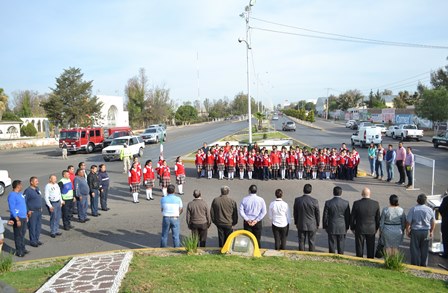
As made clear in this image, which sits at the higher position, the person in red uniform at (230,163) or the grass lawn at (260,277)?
the person in red uniform at (230,163)

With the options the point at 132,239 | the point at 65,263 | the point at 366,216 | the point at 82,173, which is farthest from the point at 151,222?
the point at 366,216

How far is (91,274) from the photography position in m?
6.38

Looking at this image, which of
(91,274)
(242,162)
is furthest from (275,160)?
(91,274)

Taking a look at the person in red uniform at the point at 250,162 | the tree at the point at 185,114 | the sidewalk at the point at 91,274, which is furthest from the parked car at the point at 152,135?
the tree at the point at 185,114

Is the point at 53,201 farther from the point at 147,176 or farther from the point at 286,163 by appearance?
the point at 286,163

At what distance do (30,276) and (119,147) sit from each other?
18.7 metres

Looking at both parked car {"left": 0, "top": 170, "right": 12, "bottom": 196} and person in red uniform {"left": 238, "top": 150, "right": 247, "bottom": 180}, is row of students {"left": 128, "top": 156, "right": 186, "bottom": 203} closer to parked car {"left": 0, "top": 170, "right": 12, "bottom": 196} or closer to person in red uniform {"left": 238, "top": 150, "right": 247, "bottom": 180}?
person in red uniform {"left": 238, "top": 150, "right": 247, "bottom": 180}

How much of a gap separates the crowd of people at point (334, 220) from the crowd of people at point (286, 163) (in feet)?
27.9

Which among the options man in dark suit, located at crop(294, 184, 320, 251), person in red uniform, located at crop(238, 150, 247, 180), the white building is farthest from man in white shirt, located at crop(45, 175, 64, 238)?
the white building

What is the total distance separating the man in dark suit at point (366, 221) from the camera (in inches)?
294

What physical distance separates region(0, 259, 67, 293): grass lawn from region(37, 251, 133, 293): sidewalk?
214mm

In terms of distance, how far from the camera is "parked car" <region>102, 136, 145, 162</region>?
24.9m

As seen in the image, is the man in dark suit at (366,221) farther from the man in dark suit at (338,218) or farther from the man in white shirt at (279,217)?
the man in white shirt at (279,217)

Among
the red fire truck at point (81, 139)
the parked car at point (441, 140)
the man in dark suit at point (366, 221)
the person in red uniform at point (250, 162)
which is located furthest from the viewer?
the red fire truck at point (81, 139)
